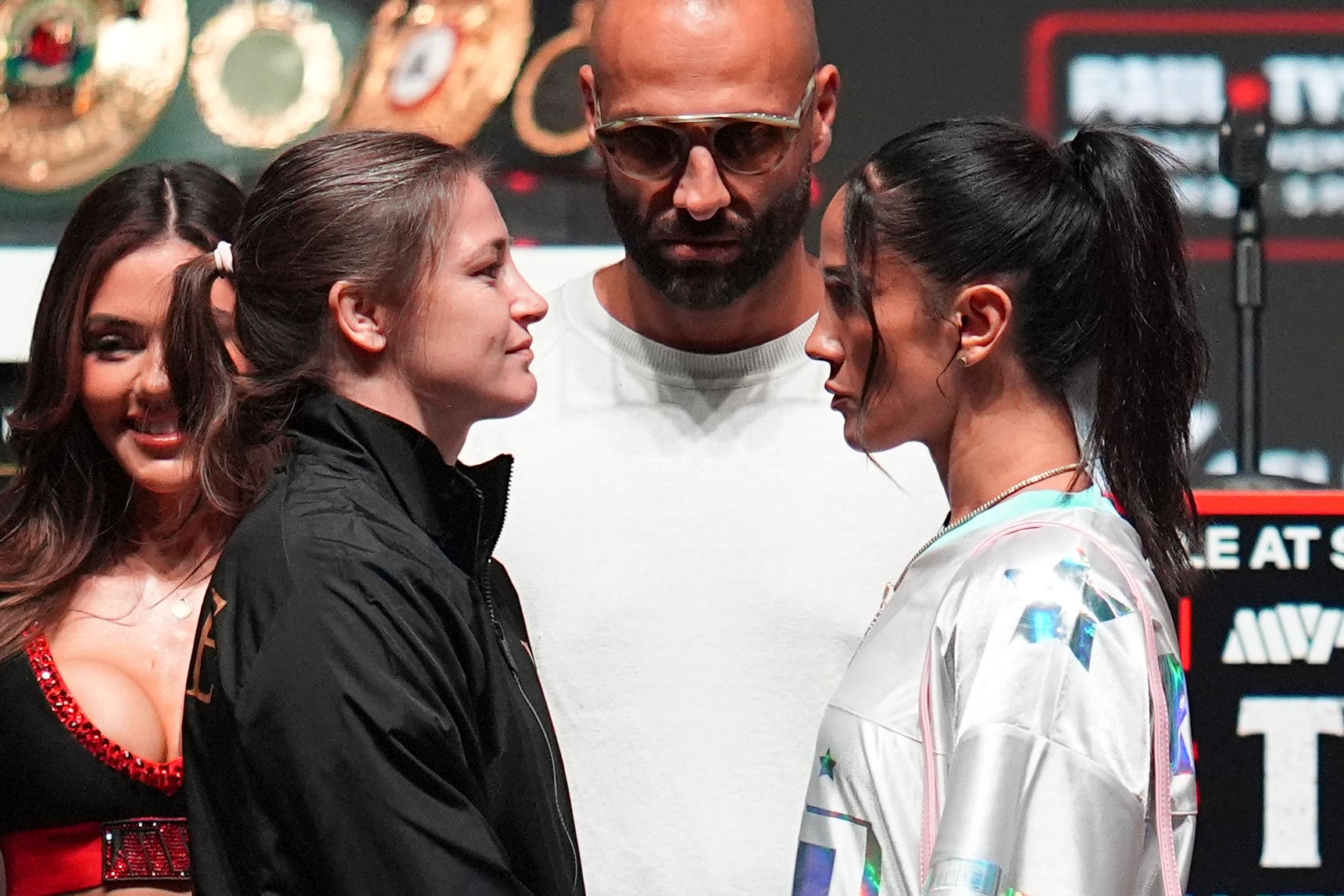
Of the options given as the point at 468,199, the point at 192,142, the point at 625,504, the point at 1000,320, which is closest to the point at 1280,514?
the point at 625,504

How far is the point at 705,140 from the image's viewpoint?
2.14 meters

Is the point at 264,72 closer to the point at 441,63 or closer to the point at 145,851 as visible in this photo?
the point at 441,63

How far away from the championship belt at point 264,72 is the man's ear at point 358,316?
1.99 m

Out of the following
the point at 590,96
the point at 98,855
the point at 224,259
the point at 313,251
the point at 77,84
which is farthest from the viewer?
the point at 77,84

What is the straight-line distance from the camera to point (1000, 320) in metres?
1.57

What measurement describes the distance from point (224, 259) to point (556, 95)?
6.21 ft

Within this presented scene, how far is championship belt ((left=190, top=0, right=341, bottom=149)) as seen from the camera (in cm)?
359

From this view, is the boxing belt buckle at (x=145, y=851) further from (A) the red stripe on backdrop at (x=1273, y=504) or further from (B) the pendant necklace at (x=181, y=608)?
(A) the red stripe on backdrop at (x=1273, y=504)

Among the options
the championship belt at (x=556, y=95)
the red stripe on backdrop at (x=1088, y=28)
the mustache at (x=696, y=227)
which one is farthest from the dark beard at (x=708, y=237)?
the red stripe on backdrop at (x=1088, y=28)

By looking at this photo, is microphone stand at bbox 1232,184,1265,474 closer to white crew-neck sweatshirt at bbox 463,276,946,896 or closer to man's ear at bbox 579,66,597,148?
white crew-neck sweatshirt at bbox 463,276,946,896

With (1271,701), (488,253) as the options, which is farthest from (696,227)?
(1271,701)

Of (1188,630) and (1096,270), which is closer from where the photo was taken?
(1096,270)

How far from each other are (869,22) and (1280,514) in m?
1.66

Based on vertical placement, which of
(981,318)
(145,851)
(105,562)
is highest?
(981,318)
